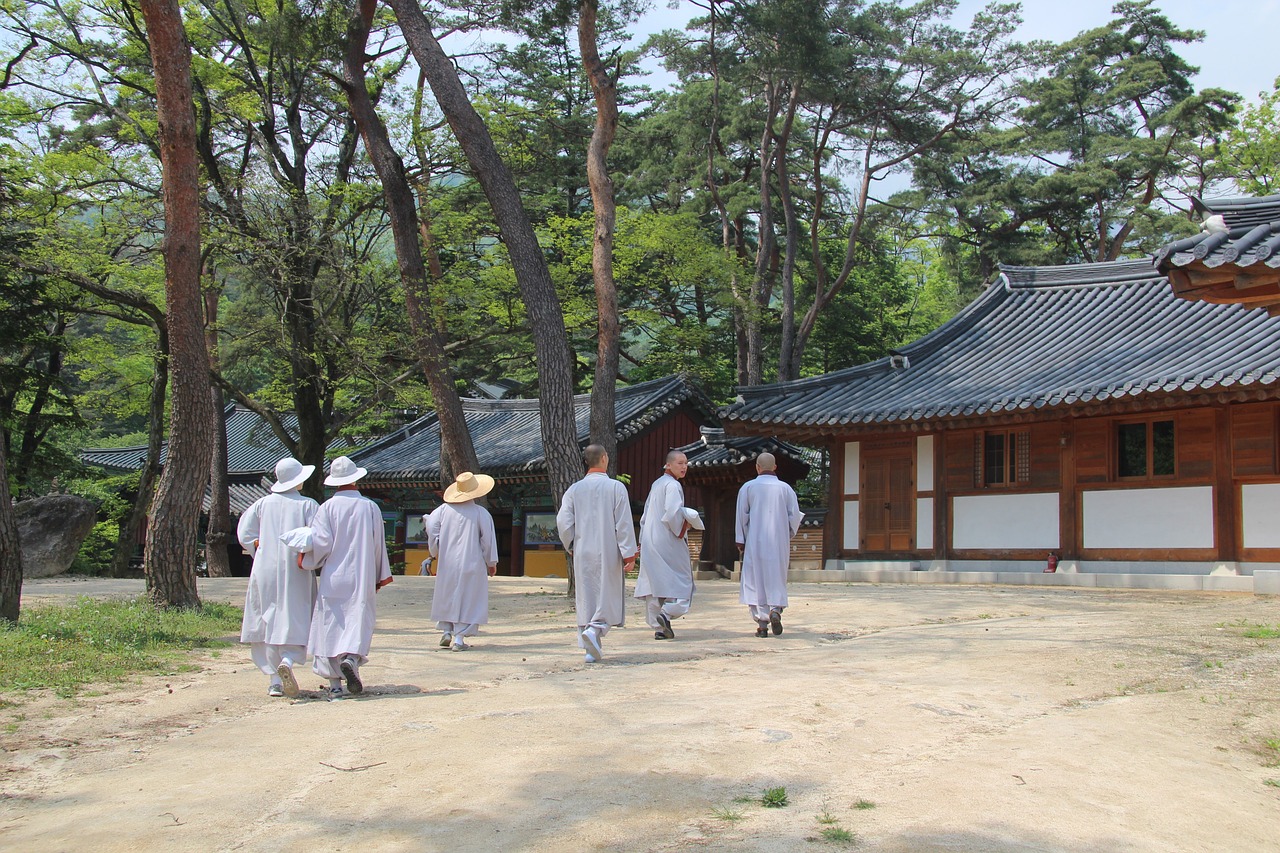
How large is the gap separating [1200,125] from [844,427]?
15.7 meters

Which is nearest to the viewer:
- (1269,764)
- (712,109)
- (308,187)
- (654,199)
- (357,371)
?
(1269,764)

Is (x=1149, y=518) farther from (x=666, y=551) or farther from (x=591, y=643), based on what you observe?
(x=591, y=643)

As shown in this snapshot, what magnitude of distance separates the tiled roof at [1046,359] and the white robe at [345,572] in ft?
35.2

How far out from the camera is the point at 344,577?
705cm

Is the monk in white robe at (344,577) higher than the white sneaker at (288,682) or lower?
higher

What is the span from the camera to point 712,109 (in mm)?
26156

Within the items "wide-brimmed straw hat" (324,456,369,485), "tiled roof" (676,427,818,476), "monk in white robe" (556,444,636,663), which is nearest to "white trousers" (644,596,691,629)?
"monk in white robe" (556,444,636,663)

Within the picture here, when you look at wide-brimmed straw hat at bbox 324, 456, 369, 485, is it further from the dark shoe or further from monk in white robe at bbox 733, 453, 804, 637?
monk in white robe at bbox 733, 453, 804, 637

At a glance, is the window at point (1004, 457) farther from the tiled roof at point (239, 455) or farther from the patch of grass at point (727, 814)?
the tiled roof at point (239, 455)

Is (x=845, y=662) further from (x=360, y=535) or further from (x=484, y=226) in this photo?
(x=484, y=226)

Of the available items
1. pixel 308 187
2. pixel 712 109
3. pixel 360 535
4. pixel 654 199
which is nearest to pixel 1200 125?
pixel 712 109

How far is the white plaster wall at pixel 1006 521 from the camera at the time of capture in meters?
16.3

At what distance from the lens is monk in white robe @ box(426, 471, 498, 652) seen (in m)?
9.03

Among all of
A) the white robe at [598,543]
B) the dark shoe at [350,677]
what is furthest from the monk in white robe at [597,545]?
the dark shoe at [350,677]
